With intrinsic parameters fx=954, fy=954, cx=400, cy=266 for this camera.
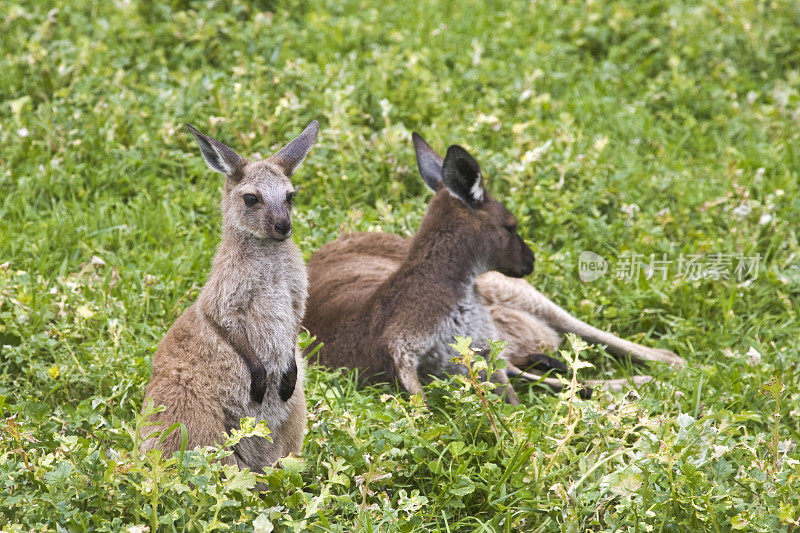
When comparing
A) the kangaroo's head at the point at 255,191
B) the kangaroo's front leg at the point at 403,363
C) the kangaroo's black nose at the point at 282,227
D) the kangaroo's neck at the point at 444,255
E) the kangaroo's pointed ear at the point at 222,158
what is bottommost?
the kangaroo's front leg at the point at 403,363

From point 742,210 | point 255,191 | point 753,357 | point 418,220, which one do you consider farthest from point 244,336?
point 742,210

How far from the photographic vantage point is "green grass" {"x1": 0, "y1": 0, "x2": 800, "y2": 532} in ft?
11.5

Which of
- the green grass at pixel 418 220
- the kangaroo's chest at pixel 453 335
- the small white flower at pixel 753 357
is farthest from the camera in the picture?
the small white flower at pixel 753 357

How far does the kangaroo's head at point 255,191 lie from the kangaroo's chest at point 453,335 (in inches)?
47.4

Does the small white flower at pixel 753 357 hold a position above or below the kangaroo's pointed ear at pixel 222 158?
below

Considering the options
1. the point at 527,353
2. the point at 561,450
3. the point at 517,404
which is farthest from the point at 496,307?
the point at 561,450

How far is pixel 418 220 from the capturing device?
602 centimetres

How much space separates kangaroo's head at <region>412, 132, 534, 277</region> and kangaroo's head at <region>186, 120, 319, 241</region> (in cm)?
120

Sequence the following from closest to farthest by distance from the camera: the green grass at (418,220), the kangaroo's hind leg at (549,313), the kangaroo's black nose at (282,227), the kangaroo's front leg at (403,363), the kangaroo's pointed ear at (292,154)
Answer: the green grass at (418,220)
the kangaroo's black nose at (282,227)
the kangaroo's pointed ear at (292,154)
the kangaroo's front leg at (403,363)
the kangaroo's hind leg at (549,313)

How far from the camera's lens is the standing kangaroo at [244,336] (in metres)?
3.60

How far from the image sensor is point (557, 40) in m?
8.15

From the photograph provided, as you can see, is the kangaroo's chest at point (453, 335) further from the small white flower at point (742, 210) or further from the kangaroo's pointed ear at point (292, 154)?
the small white flower at point (742, 210)

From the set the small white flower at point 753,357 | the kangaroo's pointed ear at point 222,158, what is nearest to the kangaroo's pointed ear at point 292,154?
the kangaroo's pointed ear at point 222,158

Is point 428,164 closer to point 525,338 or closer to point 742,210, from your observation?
point 525,338
